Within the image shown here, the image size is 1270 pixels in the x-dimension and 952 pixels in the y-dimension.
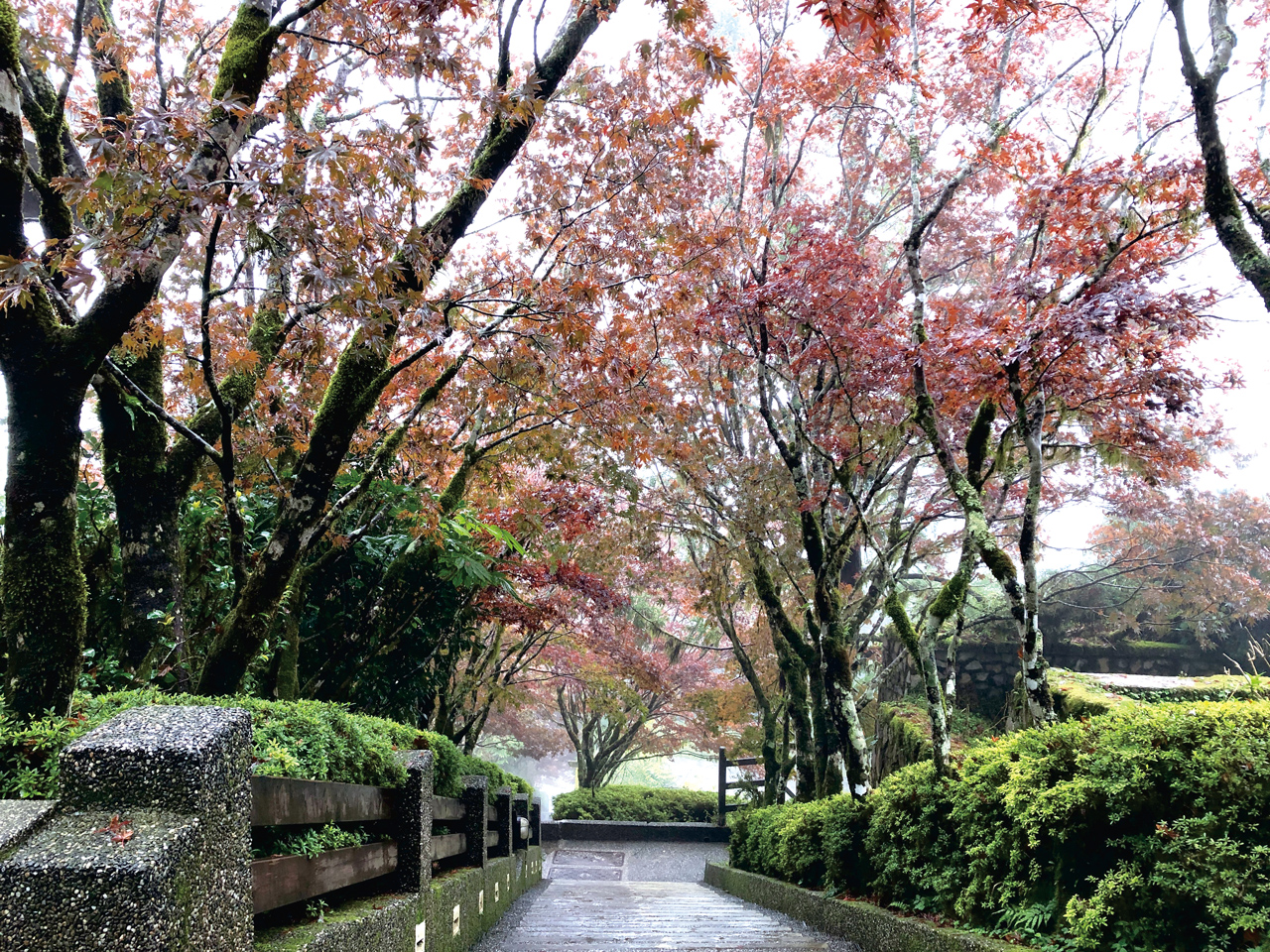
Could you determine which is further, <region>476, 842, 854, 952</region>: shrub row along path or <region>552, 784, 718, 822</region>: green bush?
<region>552, 784, 718, 822</region>: green bush

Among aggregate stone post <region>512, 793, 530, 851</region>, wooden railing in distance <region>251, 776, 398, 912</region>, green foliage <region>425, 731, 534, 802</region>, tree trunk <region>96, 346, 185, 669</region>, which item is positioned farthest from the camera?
aggregate stone post <region>512, 793, 530, 851</region>

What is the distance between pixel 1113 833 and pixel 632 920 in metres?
4.51

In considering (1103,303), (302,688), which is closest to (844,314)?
(1103,303)

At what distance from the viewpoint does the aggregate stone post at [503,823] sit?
24.6 feet

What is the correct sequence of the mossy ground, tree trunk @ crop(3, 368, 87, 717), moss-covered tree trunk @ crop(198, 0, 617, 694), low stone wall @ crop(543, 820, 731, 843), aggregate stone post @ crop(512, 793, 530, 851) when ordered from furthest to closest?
low stone wall @ crop(543, 820, 731, 843) < aggregate stone post @ crop(512, 793, 530, 851) < the mossy ground < moss-covered tree trunk @ crop(198, 0, 617, 694) < tree trunk @ crop(3, 368, 87, 717)

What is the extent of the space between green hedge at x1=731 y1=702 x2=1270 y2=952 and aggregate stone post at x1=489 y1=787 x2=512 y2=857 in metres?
3.98

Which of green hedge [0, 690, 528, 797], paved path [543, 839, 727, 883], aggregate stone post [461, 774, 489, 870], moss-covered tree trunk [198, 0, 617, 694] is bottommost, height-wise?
paved path [543, 839, 727, 883]

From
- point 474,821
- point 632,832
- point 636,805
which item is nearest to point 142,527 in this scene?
point 474,821

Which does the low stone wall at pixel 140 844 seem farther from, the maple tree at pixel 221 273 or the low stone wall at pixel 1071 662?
the low stone wall at pixel 1071 662

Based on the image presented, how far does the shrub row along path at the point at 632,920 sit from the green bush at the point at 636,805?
508cm

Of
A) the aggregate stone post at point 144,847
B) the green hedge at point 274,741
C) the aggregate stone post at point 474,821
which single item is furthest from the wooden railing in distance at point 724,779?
the aggregate stone post at point 144,847

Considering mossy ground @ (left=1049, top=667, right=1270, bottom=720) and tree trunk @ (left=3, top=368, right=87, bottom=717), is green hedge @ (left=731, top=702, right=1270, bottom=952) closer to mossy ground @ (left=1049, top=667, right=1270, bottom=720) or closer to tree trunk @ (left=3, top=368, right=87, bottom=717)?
mossy ground @ (left=1049, top=667, right=1270, bottom=720)

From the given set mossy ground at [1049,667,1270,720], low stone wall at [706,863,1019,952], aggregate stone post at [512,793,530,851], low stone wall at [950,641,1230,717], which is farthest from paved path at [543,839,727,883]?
mossy ground at [1049,667,1270,720]

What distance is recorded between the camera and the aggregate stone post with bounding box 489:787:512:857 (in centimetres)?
751
